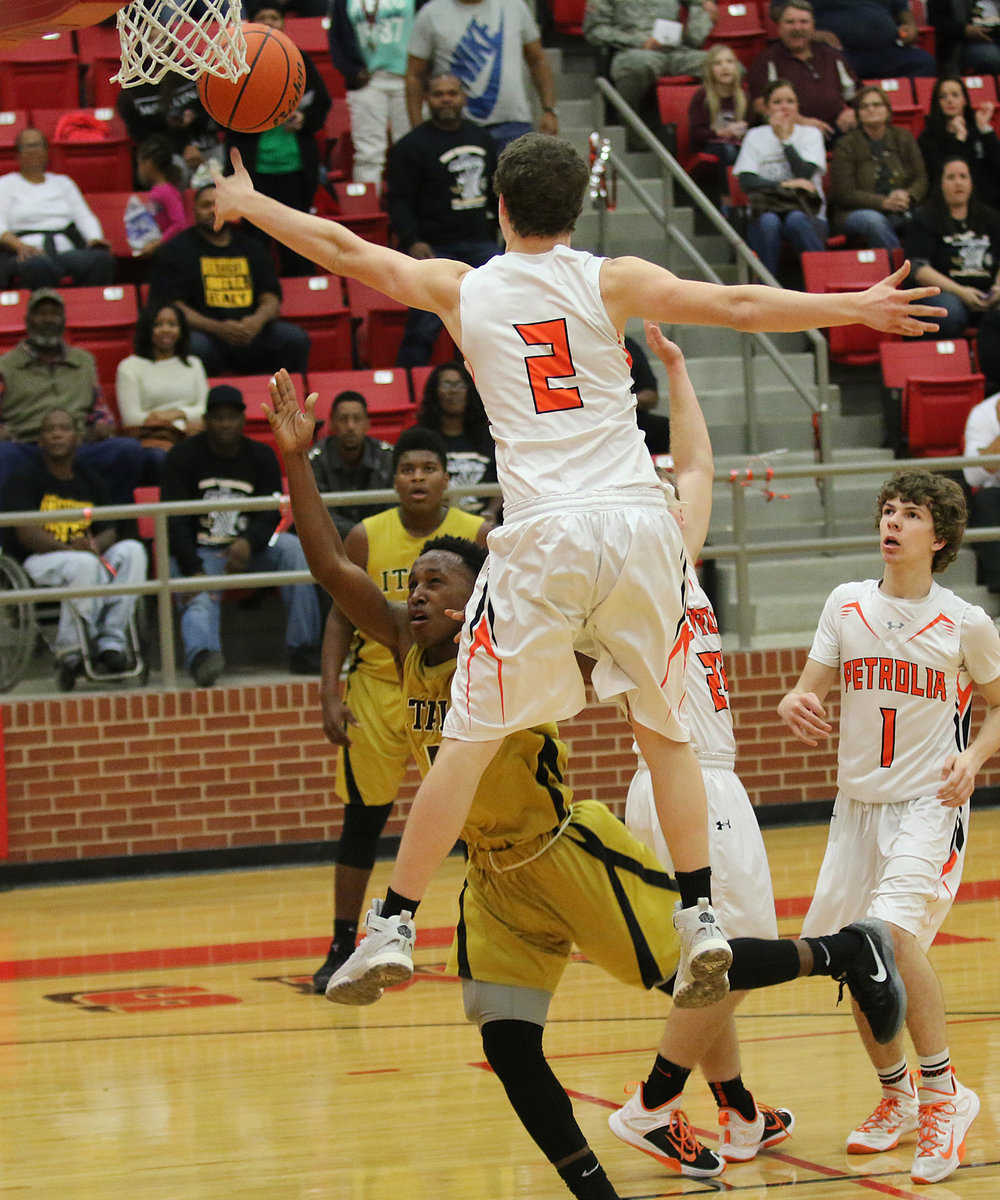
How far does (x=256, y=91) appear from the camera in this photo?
4578mm

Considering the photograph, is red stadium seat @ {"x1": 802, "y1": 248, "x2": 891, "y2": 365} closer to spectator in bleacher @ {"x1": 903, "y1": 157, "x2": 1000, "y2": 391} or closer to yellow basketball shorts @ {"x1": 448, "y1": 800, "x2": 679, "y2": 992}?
spectator in bleacher @ {"x1": 903, "y1": 157, "x2": 1000, "y2": 391}

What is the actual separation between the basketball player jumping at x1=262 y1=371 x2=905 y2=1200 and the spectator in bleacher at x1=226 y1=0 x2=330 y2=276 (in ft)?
23.1

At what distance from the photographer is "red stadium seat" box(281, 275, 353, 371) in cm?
1104

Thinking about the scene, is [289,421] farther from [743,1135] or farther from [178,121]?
[178,121]

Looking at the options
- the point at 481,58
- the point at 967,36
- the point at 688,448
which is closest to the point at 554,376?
the point at 688,448

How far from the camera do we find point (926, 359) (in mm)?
11602

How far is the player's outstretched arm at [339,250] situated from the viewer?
4020 millimetres

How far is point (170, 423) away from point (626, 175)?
4.10 metres

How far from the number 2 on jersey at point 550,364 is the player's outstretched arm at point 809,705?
120 cm

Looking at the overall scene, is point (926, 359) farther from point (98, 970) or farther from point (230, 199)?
point (230, 199)

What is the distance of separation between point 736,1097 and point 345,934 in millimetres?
2256

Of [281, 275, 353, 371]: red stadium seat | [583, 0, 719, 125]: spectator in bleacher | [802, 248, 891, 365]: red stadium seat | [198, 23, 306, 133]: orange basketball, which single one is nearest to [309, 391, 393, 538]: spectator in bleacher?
[281, 275, 353, 371]: red stadium seat

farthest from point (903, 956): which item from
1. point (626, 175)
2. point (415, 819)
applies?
point (626, 175)

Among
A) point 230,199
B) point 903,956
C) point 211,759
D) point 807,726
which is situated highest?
point 230,199
